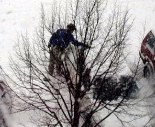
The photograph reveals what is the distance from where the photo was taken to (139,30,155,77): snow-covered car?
1180 centimetres

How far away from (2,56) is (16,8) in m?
3.55

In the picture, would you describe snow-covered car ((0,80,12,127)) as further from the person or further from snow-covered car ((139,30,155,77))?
snow-covered car ((139,30,155,77))

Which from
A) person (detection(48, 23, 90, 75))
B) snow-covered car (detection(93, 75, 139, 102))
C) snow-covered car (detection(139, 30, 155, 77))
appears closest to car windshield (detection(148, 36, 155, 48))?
snow-covered car (detection(139, 30, 155, 77))

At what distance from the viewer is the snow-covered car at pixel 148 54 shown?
1180cm

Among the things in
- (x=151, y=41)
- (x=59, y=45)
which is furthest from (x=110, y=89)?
(x=151, y=41)

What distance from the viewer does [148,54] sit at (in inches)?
478

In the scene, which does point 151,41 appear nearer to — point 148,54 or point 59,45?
point 148,54

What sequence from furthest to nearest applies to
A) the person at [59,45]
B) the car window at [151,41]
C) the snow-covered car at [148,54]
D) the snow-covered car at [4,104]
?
the car window at [151,41] < the snow-covered car at [148,54] < the snow-covered car at [4,104] < the person at [59,45]

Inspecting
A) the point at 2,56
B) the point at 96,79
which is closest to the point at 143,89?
the point at 96,79

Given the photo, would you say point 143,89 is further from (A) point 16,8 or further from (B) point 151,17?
(A) point 16,8

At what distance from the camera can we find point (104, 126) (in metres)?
10.7

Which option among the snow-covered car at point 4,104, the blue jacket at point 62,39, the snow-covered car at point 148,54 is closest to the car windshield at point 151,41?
the snow-covered car at point 148,54

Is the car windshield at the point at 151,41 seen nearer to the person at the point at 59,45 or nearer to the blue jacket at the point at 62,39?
the person at the point at 59,45

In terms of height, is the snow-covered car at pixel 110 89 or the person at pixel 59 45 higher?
the person at pixel 59 45
